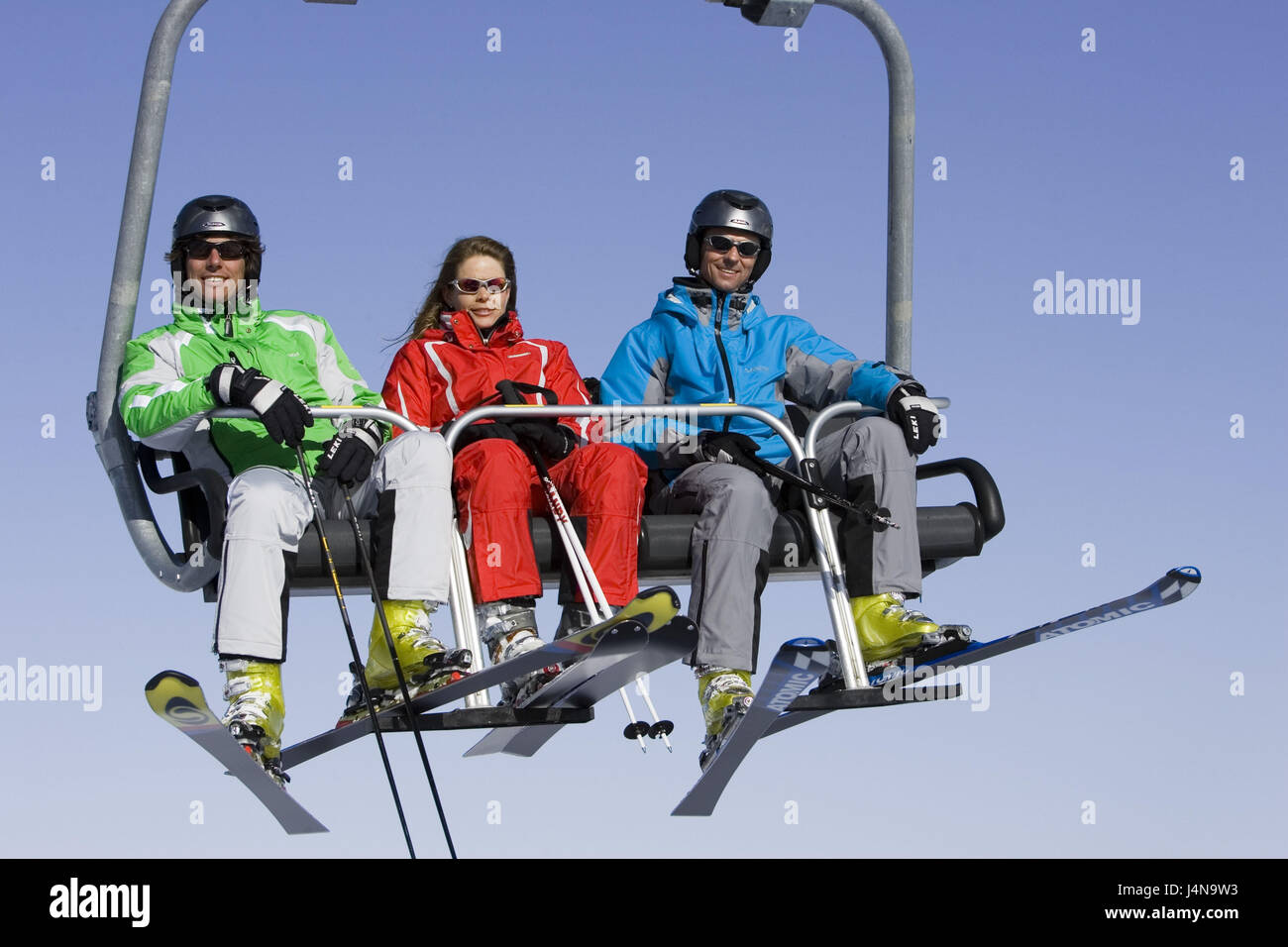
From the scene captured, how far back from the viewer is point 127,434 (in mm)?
6238

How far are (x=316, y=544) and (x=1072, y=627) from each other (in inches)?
93.3

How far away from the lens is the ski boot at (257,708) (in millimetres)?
5496

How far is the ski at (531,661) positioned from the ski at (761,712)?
0.35 meters

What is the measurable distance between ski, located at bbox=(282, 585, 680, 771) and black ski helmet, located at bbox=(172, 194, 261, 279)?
1729mm

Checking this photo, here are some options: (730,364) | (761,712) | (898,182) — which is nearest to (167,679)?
(761,712)

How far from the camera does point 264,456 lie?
6.25 metres

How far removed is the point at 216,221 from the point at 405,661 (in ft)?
5.68

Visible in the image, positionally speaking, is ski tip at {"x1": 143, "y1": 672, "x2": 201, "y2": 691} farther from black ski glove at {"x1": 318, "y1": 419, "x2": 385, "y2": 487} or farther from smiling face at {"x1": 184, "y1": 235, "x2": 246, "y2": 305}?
smiling face at {"x1": 184, "y1": 235, "x2": 246, "y2": 305}

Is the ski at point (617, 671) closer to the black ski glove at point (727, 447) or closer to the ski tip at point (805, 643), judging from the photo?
the ski tip at point (805, 643)

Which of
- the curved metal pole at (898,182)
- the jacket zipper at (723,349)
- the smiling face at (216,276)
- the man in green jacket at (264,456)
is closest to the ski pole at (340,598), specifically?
the man in green jacket at (264,456)

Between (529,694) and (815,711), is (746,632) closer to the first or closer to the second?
(815,711)

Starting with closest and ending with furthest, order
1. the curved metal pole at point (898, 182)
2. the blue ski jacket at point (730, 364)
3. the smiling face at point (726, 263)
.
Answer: the blue ski jacket at point (730, 364), the smiling face at point (726, 263), the curved metal pole at point (898, 182)

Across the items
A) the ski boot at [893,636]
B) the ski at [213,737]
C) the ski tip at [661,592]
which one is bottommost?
the ski at [213,737]

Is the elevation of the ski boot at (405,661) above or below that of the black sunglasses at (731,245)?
below
